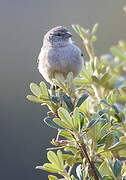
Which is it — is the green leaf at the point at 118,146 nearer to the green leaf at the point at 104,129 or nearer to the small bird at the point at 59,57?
the green leaf at the point at 104,129

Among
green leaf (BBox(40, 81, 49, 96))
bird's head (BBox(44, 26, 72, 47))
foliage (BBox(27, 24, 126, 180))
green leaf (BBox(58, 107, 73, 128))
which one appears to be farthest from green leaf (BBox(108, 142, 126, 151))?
bird's head (BBox(44, 26, 72, 47))

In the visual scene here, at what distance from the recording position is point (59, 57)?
2312mm

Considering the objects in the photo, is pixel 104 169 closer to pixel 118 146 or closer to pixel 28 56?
pixel 118 146

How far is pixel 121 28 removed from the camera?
199 inches

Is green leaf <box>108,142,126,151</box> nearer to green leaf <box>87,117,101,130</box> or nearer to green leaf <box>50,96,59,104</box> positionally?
green leaf <box>87,117,101,130</box>

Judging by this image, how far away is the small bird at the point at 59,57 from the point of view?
2.12 m

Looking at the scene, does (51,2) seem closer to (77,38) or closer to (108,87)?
(77,38)

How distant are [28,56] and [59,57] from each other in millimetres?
3070

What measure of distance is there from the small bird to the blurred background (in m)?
2.18

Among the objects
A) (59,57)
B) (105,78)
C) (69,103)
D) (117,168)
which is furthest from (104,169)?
(59,57)

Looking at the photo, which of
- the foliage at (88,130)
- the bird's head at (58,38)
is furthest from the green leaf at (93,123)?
the bird's head at (58,38)

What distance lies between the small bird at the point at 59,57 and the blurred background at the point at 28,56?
2.18 metres

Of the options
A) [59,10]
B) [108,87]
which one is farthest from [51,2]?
[108,87]

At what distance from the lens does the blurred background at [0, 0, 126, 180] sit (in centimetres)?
498
